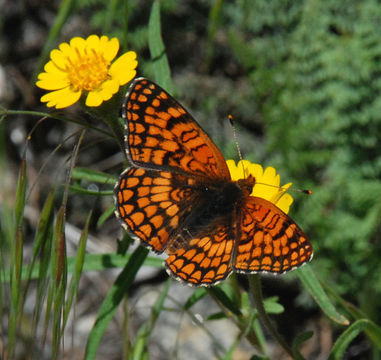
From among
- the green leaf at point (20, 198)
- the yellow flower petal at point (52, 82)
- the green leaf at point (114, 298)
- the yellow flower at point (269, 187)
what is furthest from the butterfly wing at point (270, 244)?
the yellow flower petal at point (52, 82)

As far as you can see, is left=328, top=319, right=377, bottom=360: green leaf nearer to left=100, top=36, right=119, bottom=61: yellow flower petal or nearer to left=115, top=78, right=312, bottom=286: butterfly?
left=115, top=78, right=312, bottom=286: butterfly

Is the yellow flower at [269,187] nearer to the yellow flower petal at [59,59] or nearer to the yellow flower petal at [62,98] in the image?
the yellow flower petal at [62,98]

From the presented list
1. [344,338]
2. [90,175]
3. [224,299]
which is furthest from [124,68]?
[344,338]

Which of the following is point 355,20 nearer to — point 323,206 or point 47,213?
point 323,206

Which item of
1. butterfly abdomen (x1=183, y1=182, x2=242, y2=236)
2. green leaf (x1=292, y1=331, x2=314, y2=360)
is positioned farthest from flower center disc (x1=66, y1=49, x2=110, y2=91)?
green leaf (x1=292, y1=331, x2=314, y2=360)

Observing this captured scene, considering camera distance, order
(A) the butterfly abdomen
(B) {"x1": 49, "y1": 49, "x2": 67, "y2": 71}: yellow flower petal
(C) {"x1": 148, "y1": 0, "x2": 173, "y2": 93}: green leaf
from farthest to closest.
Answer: (C) {"x1": 148, "y1": 0, "x2": 173, "y2": 93}: green leaf, (B) {"x1": 49, "y1": 49, "x2": 67, "y2": 71}: yellow flower petal, (A) the butterfly abdomen

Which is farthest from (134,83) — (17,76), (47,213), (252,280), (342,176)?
(17,76)
